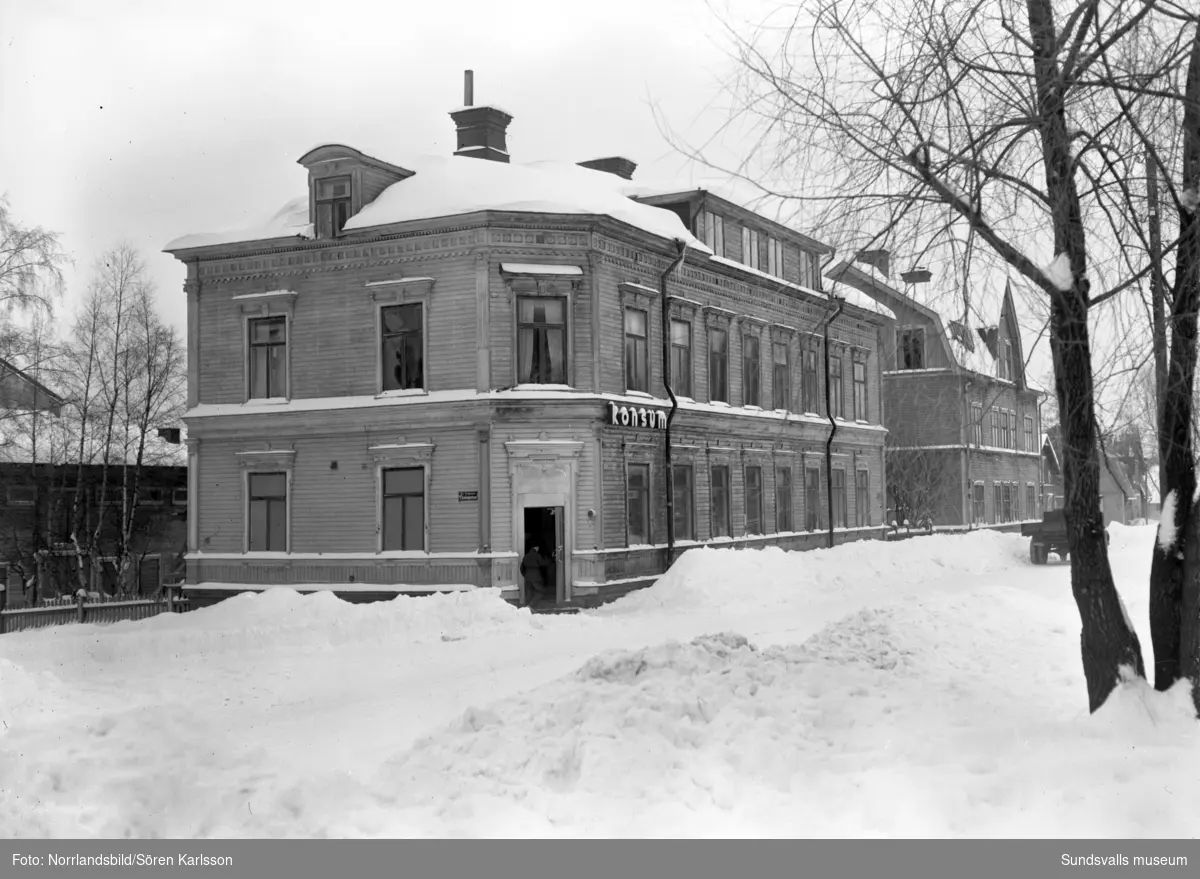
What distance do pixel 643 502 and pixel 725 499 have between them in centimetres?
434

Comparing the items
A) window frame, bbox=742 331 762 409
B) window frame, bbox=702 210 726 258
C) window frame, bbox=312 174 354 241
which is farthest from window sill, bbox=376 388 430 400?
window frame, bbox=742 331 762 409

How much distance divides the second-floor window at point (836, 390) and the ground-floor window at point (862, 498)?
2.42 meters

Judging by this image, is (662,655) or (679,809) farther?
(662,655)

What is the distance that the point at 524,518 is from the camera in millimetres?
23875

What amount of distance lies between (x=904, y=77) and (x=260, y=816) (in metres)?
7.30

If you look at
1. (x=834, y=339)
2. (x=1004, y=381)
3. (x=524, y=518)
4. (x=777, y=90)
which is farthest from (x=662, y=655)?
(x=834, y=339)

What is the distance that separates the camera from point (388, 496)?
24.4 metres

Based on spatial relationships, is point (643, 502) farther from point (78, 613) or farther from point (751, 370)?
point (78, 613)

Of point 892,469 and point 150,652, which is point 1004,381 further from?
point 892,469

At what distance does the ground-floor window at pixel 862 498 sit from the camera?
37188mm

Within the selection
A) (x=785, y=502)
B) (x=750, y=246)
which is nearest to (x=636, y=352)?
(x=750, y=246)

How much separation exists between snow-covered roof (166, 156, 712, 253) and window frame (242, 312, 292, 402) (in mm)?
1873

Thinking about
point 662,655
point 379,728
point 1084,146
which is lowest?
point 379,728

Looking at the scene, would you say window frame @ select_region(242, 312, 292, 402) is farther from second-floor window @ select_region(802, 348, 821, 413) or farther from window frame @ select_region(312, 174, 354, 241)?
second-floor window @ select_region(802, 348, 821, 413)
